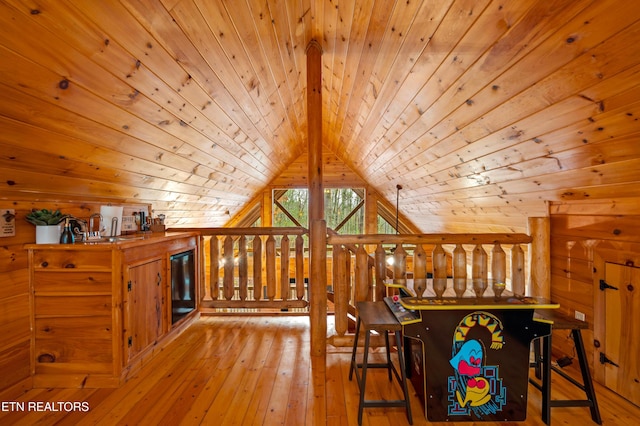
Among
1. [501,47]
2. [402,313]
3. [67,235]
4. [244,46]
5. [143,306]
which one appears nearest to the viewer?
[501,47]

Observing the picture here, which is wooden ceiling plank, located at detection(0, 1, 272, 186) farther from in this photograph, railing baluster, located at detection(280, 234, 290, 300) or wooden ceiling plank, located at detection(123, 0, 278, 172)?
railing baluster, located at detection(280, 234, 290, 300)

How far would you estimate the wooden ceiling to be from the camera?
1.22 m

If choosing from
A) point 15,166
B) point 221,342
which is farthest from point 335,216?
point 15,166

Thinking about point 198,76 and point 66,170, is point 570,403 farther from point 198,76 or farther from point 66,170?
point 66,170

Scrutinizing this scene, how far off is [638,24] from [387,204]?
5054mm

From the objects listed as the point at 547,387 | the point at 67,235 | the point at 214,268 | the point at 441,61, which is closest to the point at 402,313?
the point at 547,387

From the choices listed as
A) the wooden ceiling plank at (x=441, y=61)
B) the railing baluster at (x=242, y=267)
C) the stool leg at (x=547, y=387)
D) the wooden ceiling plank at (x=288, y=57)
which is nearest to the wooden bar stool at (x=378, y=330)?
the stool leg at (x=547, y=387)

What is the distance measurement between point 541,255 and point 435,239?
0.86 metres

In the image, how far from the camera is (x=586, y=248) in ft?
6.59

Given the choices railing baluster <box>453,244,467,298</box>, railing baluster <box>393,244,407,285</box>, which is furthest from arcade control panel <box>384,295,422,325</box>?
railing baluster <box>453,244,467,298</box>

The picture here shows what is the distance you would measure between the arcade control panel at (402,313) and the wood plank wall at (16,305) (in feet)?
7.65

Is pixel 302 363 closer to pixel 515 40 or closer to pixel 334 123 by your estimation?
pixel 515 40

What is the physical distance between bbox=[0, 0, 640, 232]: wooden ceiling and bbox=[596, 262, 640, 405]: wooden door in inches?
20.4

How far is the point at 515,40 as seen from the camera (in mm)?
1359
